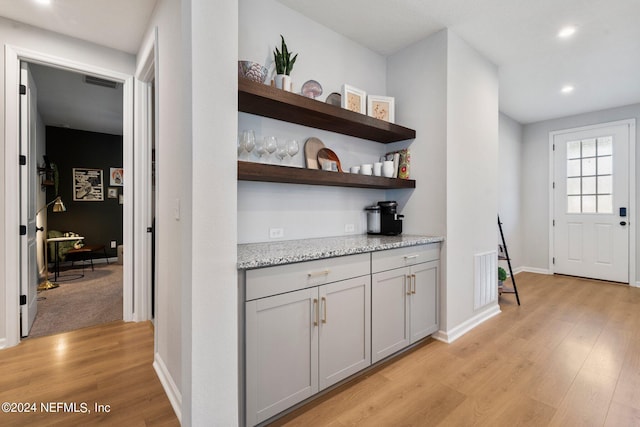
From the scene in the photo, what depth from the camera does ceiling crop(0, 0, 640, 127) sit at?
2.26m

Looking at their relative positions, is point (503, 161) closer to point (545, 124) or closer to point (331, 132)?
point (545, 124)

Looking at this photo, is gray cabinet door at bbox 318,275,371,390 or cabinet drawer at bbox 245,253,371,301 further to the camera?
gray cabinet door at bbox 318,275,371,390

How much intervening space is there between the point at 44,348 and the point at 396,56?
4.06 m

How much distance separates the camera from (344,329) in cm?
187

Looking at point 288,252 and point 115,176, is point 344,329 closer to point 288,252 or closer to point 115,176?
point 288,252

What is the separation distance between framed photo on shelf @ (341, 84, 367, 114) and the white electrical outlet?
46.0 inches

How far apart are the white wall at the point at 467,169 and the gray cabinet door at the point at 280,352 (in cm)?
149

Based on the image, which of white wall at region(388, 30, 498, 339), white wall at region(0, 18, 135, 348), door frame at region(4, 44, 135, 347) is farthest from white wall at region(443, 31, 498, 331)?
door frame at region(4, 44, 135, 347)

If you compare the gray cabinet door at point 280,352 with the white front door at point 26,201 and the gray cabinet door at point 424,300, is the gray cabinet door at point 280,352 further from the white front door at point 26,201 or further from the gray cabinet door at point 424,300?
the white front door at point 26,201

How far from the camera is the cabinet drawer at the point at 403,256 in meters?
2.07

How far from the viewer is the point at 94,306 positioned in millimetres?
3352

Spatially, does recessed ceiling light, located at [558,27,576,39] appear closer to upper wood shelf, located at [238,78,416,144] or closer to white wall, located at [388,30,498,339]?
white wall, located at [388,30,498,339]

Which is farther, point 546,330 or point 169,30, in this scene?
point 546,330

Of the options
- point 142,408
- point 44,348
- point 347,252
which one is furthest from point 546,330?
point 44,348
